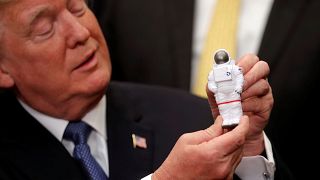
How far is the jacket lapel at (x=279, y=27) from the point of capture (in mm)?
3578

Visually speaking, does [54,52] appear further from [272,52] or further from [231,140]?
[272,52]

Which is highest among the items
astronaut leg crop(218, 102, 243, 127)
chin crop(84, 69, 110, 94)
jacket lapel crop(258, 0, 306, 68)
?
astronaut leg crop(218, 102, 243, 127)

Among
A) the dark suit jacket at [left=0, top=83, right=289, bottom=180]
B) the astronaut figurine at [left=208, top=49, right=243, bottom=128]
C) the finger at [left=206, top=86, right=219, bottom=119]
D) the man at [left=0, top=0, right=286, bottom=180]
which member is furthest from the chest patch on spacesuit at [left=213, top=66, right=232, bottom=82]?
the dark suit jacket at [left=0, top=83, right=289, bottom=180]


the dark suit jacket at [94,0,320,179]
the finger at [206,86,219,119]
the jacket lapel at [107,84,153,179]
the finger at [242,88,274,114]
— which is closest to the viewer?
the finger at [206,86,219,119]

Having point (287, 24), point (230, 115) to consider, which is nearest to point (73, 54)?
point (230, 115)

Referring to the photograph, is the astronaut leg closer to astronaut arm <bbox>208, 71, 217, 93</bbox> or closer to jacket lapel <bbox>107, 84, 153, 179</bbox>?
astronaut arm <bbox>208, 71, 217, 93</bbox>

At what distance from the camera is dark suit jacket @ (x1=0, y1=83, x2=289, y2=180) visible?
297 centimetres

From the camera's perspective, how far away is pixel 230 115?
2416 mm

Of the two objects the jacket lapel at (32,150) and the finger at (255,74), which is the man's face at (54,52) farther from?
the finger at (255,74)

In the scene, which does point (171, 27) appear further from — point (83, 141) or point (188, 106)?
point (83, 141)

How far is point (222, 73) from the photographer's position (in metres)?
2.39

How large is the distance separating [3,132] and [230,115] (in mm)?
1075

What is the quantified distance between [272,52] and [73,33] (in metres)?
1.05

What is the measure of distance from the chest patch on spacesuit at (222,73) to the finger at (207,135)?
0.14 metres
